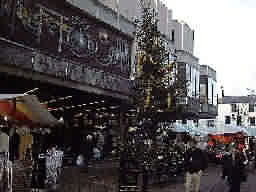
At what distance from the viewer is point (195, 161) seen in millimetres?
11172

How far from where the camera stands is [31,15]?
54.3ft

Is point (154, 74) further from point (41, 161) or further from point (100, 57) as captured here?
point (100, 57)

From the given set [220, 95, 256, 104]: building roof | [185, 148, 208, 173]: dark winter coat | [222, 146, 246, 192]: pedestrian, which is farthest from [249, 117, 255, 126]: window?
[222, 146, 246, 192]: pedestrian

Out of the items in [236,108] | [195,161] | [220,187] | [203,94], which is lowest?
[220,187]

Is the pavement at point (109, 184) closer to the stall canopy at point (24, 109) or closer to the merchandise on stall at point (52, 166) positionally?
the merchandise on stall at point (52, 166)

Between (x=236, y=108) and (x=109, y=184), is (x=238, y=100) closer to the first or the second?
(x=236, y=108)

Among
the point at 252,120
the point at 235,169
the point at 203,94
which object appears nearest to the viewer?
the point at 235,169

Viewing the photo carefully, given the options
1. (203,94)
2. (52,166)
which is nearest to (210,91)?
(203,94)

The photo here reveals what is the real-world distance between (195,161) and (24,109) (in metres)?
5.46

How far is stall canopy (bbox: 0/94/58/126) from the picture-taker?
752 cm

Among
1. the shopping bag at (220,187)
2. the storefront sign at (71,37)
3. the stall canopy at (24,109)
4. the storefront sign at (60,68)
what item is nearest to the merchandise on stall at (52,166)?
the stall canopy at (24,109)

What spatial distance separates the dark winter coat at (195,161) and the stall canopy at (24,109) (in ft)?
15.0

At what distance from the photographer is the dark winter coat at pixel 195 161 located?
11.1 metres

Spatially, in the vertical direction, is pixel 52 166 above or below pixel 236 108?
below
